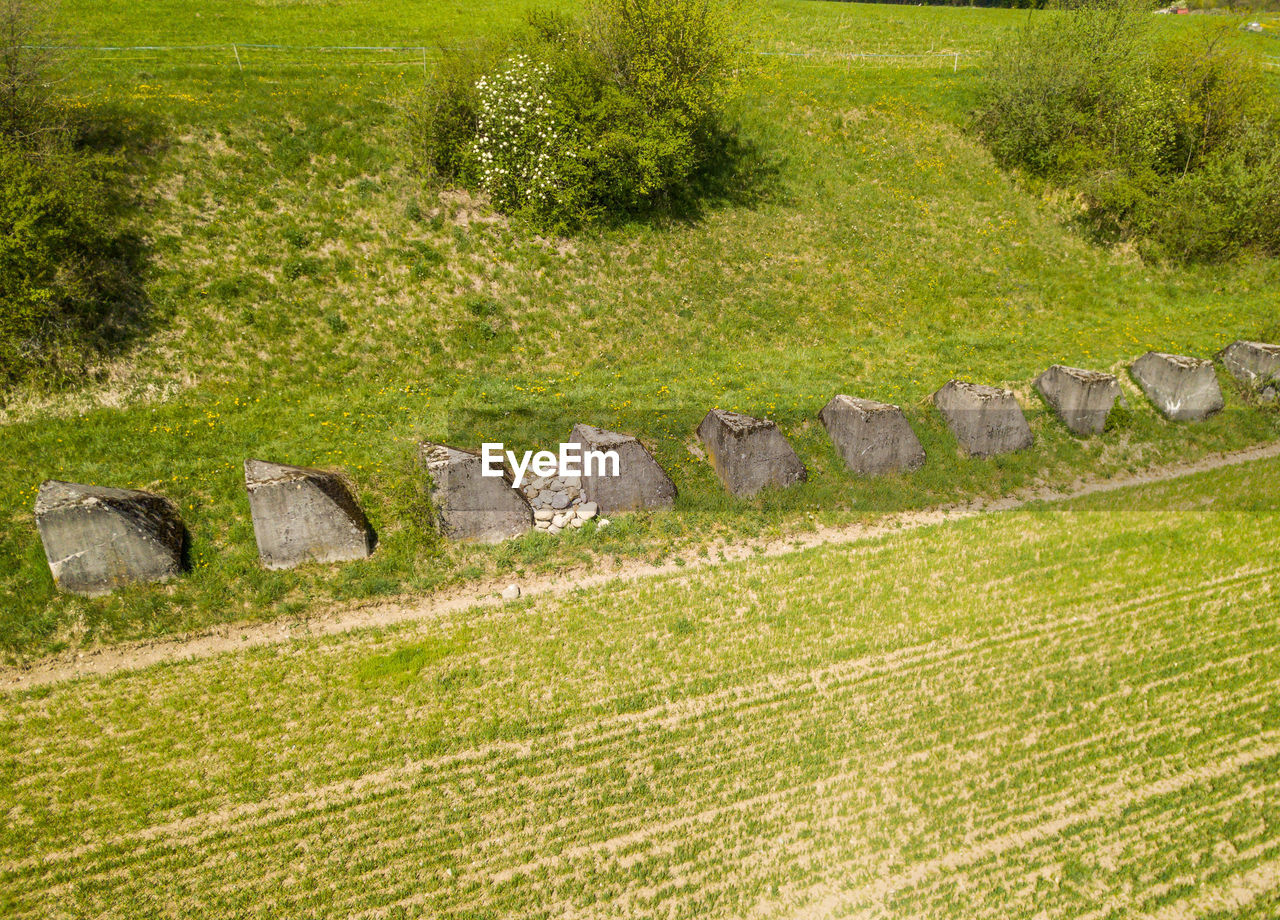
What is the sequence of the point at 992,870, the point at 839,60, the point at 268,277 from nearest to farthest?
the point at 992,870 → the point at 268,277 → the point at 839,60

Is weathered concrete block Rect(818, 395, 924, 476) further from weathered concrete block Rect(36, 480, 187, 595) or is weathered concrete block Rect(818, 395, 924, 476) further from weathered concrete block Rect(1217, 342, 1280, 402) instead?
weathered concrete block Rect(36, 480, 187, 595)

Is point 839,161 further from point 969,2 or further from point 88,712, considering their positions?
point 969,2

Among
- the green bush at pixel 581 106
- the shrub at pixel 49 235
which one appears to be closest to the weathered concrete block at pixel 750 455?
the green bush at pixel 581 106

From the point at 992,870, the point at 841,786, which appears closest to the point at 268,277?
the point at 841,786

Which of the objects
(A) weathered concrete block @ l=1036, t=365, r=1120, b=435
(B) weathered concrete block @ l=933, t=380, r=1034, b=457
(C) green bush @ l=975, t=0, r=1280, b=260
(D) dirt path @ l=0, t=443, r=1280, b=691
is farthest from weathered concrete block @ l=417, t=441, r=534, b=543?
(C) green bush @ l=975, t=0, r=1280, b=260

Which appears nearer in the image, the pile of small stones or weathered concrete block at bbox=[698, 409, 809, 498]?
the pile of small stones

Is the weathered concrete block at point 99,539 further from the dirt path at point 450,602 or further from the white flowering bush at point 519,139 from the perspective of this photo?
the white flowering bush at point 519,139
